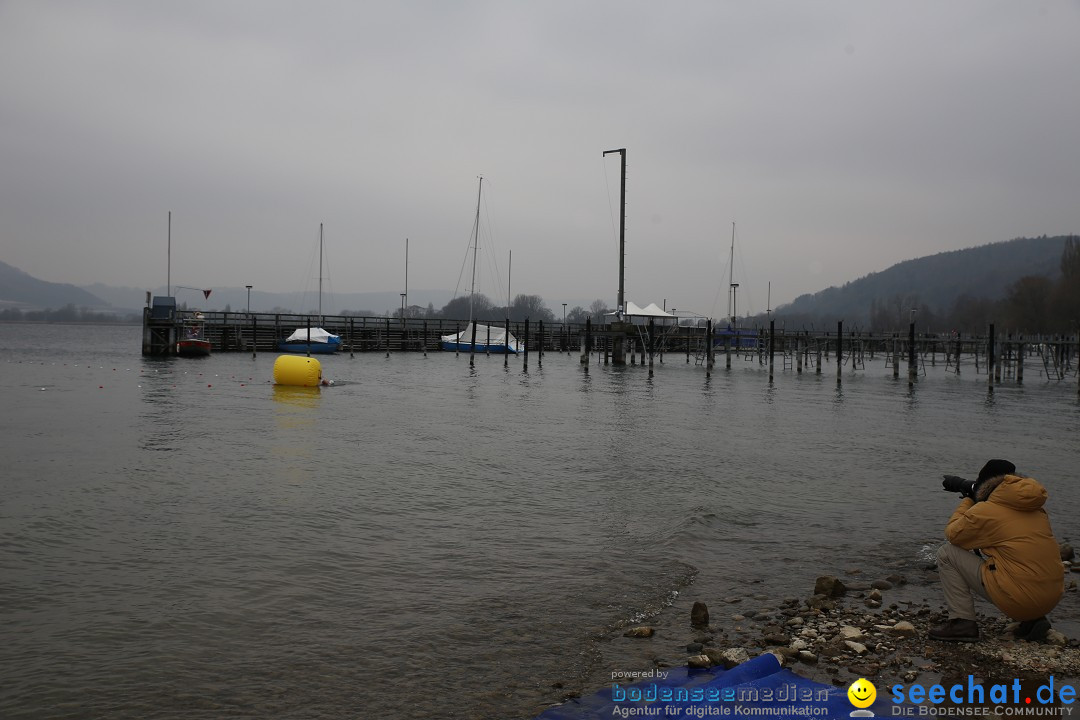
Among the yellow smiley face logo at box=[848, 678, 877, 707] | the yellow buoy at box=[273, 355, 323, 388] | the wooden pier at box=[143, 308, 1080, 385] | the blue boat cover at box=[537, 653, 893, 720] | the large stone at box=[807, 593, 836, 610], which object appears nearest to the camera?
the blue boat cover at box=[537, 653, 893, 720]

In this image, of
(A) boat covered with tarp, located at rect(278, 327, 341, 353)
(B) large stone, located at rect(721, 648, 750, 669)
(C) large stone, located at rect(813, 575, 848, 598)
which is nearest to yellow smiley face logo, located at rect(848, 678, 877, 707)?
(B) large stone, located at rect(721, 648, 750, 669)

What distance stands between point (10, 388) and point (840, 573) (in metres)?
35.8

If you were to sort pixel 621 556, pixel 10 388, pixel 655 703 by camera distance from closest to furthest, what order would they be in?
pixel 655 703
pixel 621 556
pixel 10 388

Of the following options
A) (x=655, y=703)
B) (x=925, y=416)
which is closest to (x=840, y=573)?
(x=655, y=703)

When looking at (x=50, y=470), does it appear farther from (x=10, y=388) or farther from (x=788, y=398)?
(x=788, y=398)

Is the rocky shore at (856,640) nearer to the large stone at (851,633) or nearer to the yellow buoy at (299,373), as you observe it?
the large stone at (851,633)

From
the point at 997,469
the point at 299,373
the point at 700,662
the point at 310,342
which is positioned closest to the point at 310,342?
the point at 310,342

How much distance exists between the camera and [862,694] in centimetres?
596

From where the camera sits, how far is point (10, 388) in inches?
1353

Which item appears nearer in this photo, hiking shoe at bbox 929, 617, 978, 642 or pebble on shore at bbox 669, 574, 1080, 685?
pebble on shore at bbox 669, 574, 1080, 685

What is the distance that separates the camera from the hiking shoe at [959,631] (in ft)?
23.2

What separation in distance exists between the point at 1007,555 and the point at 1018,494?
1.78 feet

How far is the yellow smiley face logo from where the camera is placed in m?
5.87

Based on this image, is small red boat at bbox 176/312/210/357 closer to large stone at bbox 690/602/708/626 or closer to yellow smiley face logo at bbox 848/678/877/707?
large stone at bbox 690/602/708/626
